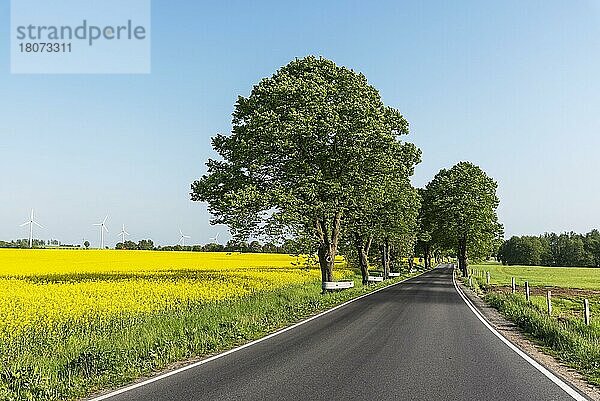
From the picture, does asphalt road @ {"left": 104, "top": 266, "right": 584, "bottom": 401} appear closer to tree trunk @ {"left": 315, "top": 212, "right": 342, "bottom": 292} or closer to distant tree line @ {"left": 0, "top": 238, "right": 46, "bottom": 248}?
tree trunk @ {"left": 315, "top": 212, "right": 342, "bottom": 292}

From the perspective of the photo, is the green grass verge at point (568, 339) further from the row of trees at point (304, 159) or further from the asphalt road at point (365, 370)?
the row of trees at point (304, 159)

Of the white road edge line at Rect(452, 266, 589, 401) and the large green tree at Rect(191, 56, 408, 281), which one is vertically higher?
the large green tree at Rect(191, 56, 408, 281)

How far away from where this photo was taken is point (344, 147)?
29391mm

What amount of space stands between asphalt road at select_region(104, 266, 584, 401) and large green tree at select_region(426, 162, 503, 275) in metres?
48.2

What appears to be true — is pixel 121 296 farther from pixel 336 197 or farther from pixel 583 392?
pixel 583 392

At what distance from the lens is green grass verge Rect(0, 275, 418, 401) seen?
8.52m

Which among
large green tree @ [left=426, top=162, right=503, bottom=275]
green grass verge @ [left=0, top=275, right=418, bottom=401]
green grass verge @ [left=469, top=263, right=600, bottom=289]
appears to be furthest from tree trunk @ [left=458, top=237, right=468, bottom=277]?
green grass verge @ [left=0, top=275, right=418, bottom=401]

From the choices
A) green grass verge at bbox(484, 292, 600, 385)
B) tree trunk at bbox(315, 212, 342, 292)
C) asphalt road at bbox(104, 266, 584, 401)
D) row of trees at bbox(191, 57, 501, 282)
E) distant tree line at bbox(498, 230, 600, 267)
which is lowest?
distant tree line at bbox(498, 230, 600, 267)

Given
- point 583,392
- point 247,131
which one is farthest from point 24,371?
point 247,131

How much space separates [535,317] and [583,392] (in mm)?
9196

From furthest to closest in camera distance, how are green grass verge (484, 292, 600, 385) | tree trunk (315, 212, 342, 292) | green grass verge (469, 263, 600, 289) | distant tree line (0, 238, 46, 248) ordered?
1. distant tree line (0, 238, 46, 248)
2. green grass verge (469, 263, 600, 289)
3. tree trunk (315, 212, 342, 292)
4. green grass verge (484, 292, 600, 385)

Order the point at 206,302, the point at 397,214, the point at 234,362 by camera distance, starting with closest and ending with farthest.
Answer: the point at 234,362 < the point at 206,302 < the point at 397,214

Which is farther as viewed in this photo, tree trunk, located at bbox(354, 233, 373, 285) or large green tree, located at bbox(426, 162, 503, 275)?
large green tree, located at bbox(426, 162, 503, 275)

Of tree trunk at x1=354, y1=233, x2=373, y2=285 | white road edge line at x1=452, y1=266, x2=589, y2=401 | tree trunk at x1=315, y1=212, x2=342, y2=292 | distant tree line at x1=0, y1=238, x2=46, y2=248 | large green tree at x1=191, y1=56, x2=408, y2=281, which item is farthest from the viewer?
distant tree line at x1=0, y1=238, x2=46, y2=248
